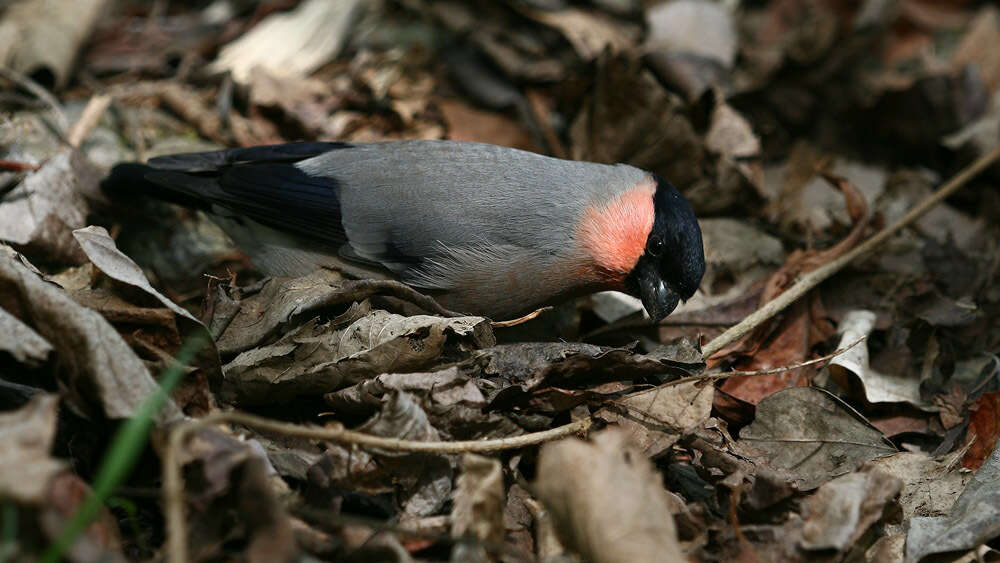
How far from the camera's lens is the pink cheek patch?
4113mm

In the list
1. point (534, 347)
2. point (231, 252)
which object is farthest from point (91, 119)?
point (534, 347)

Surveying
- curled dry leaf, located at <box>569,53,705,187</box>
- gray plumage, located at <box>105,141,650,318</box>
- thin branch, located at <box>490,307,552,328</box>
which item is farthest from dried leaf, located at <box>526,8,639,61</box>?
thin branch, located at <box>490,307,552,328</box>

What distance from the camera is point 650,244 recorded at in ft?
13.4

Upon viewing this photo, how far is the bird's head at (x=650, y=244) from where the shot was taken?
4.00m

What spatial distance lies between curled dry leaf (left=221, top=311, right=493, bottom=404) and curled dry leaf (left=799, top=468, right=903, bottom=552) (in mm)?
1414

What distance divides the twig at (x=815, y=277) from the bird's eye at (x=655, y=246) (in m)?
0.48

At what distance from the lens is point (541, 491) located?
2.42 m

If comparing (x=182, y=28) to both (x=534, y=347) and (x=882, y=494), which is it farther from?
(x=882, y=494)

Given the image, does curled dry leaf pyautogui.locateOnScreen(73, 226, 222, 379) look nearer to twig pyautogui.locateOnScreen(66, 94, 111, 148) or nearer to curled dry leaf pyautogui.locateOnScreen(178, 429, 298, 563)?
curled dry leaf pyautogui.locateOnScreen(178, 429, 298, 563)

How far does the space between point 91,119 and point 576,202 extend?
3.00 m

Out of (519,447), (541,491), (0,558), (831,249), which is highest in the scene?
(0,558)

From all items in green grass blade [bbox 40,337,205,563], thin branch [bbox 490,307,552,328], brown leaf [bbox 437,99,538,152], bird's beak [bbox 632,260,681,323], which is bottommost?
thin branch [bbox 490,307,552,328]

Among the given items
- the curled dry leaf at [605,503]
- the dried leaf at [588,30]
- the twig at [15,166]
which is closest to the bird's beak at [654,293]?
the curled dry leaf at [605,503]

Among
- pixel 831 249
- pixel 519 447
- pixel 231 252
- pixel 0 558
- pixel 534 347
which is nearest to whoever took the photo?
pixel 0 558
